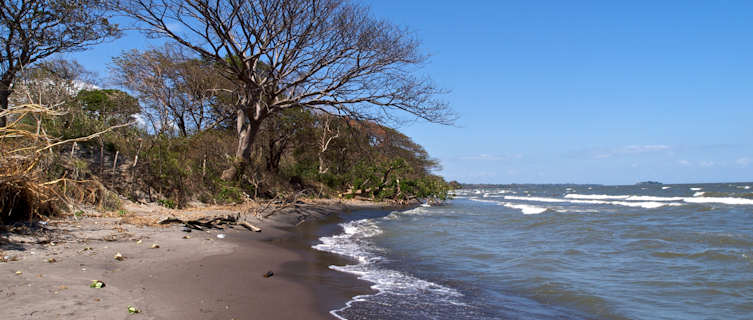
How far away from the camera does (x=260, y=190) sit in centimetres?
1548

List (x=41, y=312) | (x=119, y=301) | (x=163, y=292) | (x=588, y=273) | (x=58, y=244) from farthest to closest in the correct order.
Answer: (x=588, y=273), (x=58, y=244), (x=163, y=292), (x=119, y=301), (x=41, y=312)

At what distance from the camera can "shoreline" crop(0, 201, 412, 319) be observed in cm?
332

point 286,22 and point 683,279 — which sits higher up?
point 286,22

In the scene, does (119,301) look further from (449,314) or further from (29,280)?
(449,314)

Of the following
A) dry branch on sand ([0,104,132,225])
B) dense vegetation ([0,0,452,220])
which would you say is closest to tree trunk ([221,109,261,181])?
dense vegetation ([0,0,452,220])

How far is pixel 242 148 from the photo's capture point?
14.2 metres

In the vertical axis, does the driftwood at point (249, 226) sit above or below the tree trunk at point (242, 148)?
below

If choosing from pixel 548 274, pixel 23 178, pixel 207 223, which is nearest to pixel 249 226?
pixel 207 223

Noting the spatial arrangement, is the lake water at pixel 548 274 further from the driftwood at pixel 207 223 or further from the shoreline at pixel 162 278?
the driftwood at pixel 207 223

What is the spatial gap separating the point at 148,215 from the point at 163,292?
492 centimetres

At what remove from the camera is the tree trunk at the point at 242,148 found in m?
13.9

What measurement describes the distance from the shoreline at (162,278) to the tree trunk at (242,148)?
6.91m

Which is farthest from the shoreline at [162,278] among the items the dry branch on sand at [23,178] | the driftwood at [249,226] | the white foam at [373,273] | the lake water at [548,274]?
the driftwood at [249,226]

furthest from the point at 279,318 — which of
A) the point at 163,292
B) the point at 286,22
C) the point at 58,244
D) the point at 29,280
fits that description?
the point at 286,22
